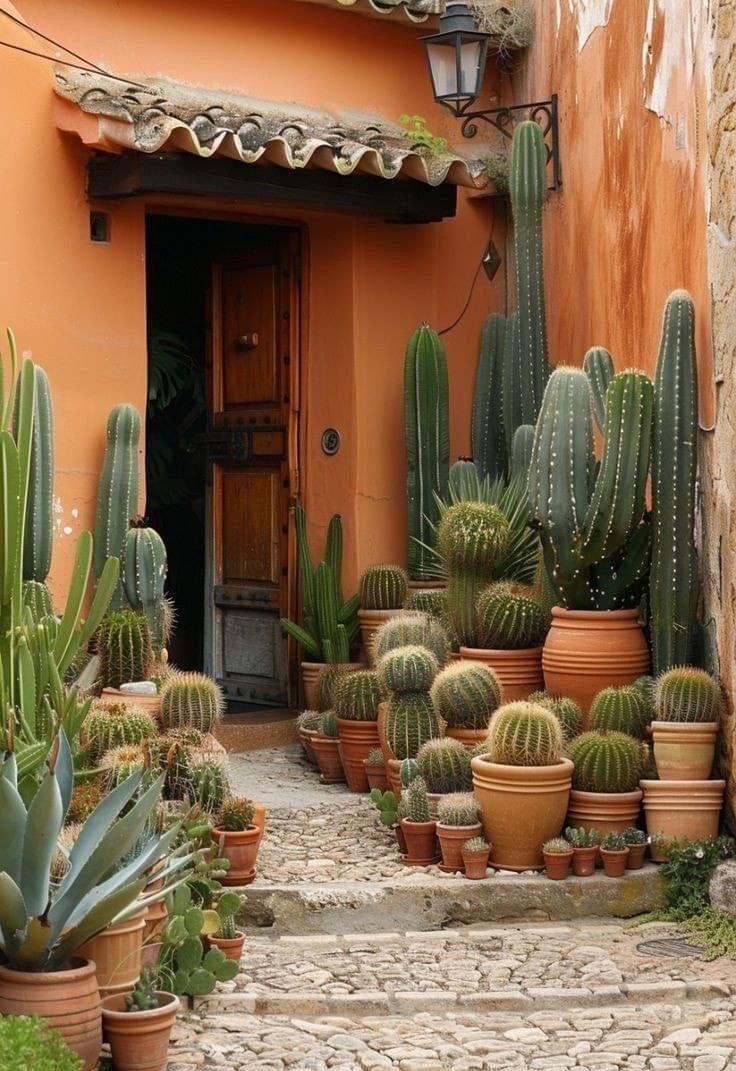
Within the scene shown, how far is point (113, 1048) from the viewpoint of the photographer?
4637 millimetres

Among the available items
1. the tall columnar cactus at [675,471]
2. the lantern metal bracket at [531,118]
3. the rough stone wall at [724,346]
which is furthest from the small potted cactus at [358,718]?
the lantern metal bracket at [531,118]

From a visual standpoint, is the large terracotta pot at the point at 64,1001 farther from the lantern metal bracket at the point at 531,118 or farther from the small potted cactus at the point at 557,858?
the lantern metal bracket at the point at 531,118

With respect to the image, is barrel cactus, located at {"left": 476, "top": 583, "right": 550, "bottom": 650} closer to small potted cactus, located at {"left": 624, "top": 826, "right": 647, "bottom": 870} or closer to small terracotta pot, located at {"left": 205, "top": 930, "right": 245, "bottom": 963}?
small potted cactus, located at {"left": 624, "top": 826, "right": 647, "bottom": 870}

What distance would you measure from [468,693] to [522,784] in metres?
0.70

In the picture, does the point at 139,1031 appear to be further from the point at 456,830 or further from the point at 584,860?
the point at 584,860

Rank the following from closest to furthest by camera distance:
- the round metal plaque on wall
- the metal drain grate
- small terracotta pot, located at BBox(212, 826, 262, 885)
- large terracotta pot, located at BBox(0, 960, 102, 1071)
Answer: large terracotta pot, located at BBox(0, 960, 102, 1071), the metal drain grate, small terracotta pot, located at BBox(212, 826, 262, 885), the round metal plaque on wall

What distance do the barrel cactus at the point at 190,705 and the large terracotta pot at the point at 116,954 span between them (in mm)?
2268

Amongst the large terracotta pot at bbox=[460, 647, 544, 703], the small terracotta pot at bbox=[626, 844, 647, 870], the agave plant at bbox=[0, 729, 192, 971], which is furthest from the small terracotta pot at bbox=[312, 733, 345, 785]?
the agave plant at bbox=[0, 729, 192, 971]

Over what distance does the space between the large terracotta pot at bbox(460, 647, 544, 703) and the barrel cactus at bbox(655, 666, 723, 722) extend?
3.29ft

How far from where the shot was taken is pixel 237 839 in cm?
642

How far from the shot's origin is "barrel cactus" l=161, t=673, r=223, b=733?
23.6ft

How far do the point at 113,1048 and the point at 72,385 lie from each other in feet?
14.2

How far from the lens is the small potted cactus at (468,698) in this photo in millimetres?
7176

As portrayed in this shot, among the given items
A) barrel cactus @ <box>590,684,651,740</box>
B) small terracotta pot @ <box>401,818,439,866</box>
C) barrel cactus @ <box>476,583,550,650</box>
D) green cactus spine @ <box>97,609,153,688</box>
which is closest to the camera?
small terracotta pot @ <box>401,818,439,866</box>
